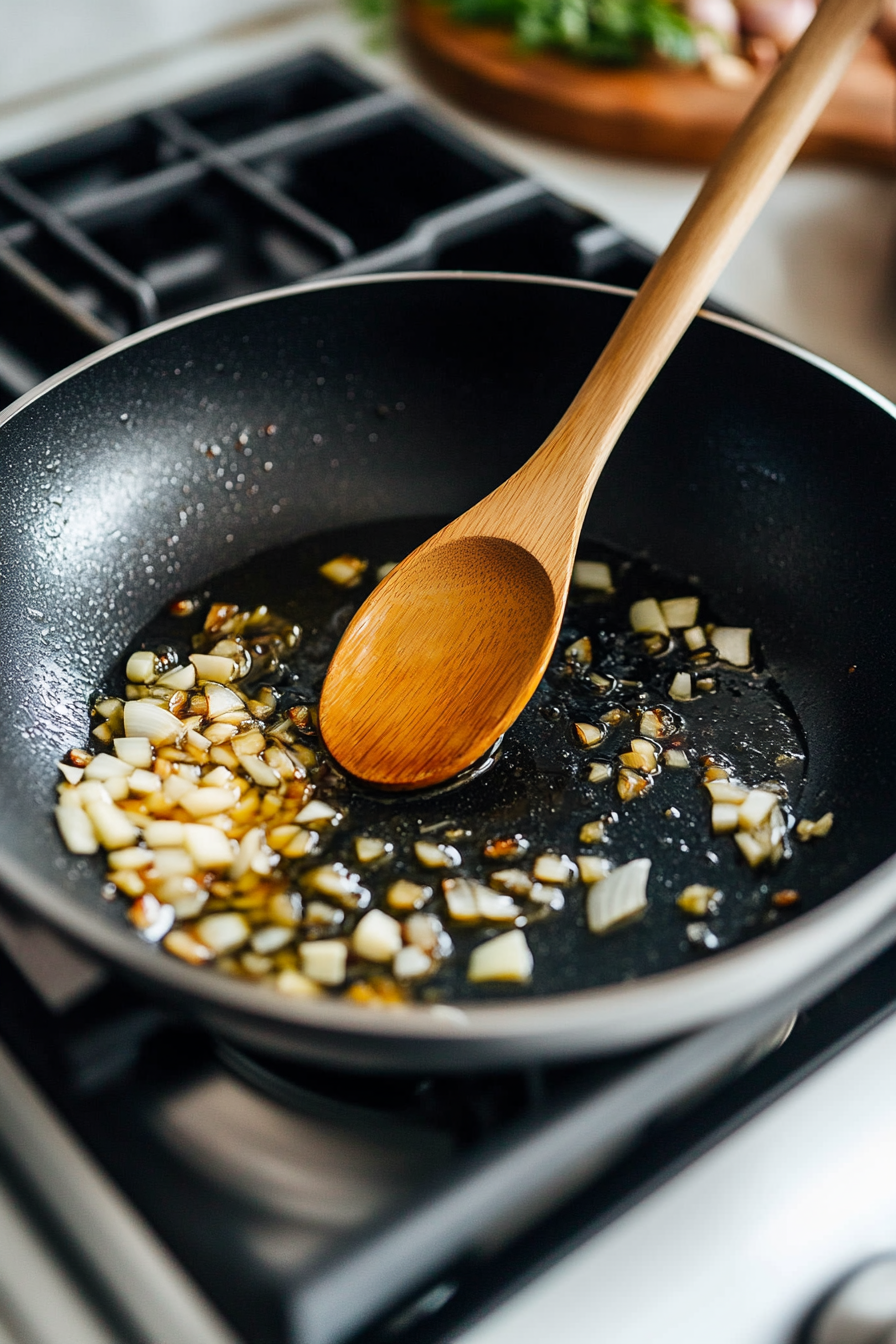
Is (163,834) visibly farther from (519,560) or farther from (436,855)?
(519,560)

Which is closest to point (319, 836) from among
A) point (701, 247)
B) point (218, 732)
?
point (218, 732)

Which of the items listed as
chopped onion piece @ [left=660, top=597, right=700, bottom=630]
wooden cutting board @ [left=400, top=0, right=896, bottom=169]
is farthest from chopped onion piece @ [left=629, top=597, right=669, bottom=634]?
wooden cutting board @ [left=400, top=0, right=896, bottom=169]

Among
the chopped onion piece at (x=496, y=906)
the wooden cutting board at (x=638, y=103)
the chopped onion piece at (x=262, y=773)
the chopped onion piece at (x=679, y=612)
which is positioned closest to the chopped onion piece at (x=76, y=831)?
the chopped onion piece at (x=262, y=773)

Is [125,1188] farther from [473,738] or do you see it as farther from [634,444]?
[634,444]

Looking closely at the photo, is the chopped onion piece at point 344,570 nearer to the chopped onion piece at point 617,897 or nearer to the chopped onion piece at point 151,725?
the chopped onion piece at point 151,725

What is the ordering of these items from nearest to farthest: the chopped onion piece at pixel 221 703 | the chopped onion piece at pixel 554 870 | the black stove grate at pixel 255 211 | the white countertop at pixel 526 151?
the chopped onion piece at pixel 554 870 → the chopped onion piece at pixel 221 703 → the black stove grate at pixel 255 211 → the white countertop at pixel 526 151
